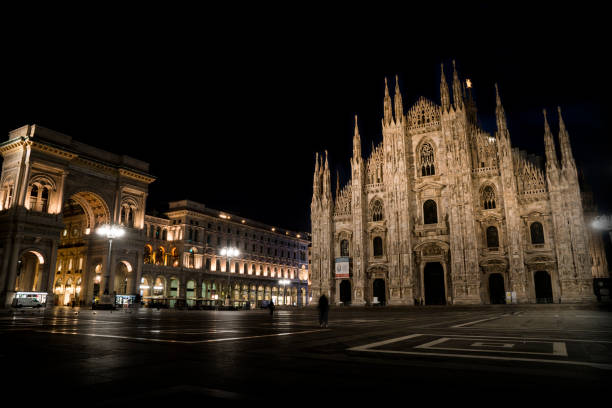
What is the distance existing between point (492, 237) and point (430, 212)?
742 cm

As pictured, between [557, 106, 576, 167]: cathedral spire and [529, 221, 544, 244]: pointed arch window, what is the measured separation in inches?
265

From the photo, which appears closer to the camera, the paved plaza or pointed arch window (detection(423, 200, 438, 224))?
the paved plaza

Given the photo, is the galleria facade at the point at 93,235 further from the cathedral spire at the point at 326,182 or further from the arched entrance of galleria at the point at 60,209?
the cathedral spire at the point at 326,182

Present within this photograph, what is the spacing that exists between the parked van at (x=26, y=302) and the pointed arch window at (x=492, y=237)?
43.7 metres

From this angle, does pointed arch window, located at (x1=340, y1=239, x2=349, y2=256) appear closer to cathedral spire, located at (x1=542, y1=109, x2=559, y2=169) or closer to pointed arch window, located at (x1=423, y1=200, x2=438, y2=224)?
pointed arch window, located at (x1=423, y1=200, x2=438, y2=224)

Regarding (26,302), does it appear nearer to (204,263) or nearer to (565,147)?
(204,263)

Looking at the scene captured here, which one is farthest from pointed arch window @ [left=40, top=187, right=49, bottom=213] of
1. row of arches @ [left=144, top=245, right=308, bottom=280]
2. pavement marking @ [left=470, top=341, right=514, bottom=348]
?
pavement marking @ [left=470, top=341, right=514, bottom=348]

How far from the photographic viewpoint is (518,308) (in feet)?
118

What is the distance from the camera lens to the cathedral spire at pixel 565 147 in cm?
4156

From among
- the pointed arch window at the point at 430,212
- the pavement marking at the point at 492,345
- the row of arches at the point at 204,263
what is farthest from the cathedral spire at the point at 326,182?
the pavement marking at the point at 492,345

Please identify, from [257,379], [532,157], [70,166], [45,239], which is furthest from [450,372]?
[532,157]

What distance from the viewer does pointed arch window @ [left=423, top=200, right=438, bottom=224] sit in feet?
159

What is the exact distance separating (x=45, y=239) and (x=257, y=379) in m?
45.8

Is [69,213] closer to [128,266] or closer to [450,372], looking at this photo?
[128,266]
